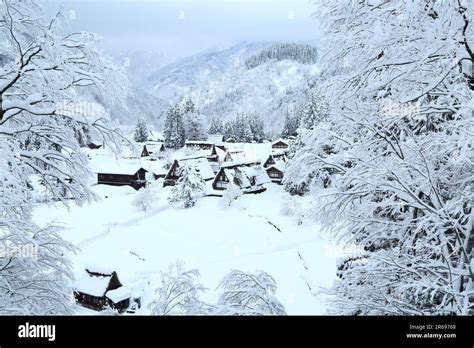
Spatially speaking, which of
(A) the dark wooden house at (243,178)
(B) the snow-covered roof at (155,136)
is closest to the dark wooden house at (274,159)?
(A) the dark wooden house at (243,178)

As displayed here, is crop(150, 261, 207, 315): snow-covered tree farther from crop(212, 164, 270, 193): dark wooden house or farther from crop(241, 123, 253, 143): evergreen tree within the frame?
crop(241, 123, 253, 143): evergreen tree

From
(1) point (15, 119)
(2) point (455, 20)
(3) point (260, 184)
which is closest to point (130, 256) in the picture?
(1) point (15, 119)

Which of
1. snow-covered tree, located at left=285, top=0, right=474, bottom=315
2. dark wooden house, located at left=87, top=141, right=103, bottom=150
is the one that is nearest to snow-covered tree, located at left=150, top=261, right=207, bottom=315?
snow-covered tree, located at left=285, top=0, right=474, bottom=315

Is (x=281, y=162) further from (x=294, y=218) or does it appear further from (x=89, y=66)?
(x=89, y=66)

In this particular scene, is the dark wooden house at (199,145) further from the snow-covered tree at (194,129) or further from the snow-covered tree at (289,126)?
the snow-covered tree at (289,126)
